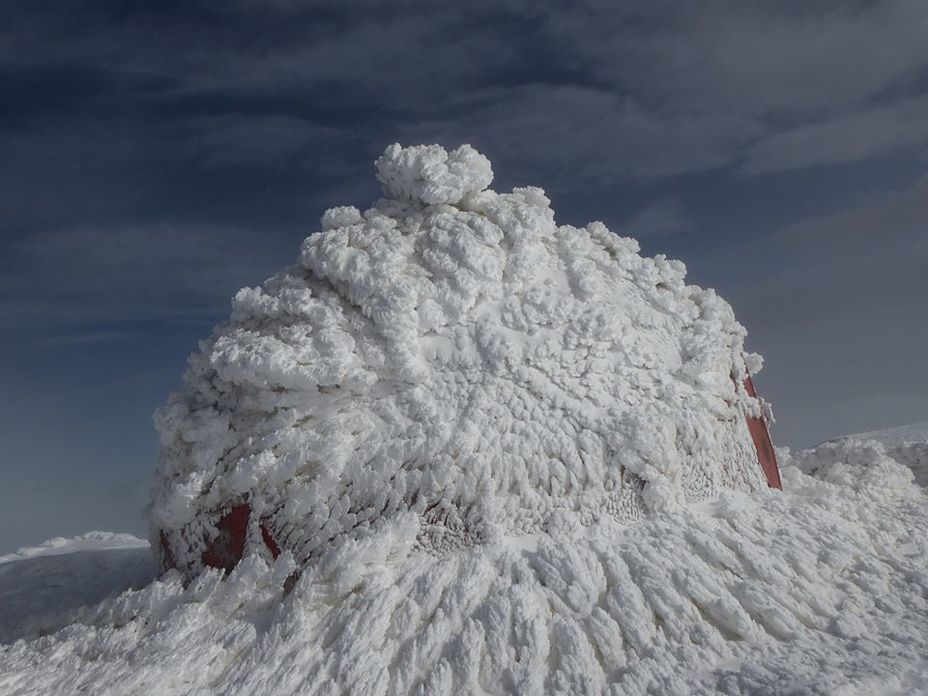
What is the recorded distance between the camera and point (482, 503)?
154 inches

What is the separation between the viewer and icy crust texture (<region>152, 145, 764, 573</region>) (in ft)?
13.0

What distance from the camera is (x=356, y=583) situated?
3662 mm

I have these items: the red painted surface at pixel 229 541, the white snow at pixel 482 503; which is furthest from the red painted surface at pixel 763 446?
the red painted surface at pixel 229 541

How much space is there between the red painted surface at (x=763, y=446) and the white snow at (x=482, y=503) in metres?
0.15

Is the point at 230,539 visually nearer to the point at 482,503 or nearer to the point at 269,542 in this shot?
the point at 269,542

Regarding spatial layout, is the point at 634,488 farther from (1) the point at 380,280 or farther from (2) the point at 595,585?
(1) the point at 380,280

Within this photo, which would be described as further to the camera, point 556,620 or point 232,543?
point 232,543

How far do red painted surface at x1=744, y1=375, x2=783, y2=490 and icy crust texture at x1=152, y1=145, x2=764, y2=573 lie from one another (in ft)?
0.59

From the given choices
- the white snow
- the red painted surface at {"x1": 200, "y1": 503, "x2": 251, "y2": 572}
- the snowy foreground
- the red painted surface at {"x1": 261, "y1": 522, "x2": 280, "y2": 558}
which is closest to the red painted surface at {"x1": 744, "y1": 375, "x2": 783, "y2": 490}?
the white snow

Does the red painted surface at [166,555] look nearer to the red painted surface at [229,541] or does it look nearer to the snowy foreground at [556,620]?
the snowy foreground at [556,620]

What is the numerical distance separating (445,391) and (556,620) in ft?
4.35

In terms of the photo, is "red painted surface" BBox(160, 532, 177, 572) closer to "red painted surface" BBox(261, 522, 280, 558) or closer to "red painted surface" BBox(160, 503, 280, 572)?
"red painted surface" BBox(160, 503, 280, 572)

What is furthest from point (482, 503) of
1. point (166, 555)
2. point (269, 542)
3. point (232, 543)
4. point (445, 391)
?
point (166, 555)

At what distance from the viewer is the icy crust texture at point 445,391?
13.0ft
